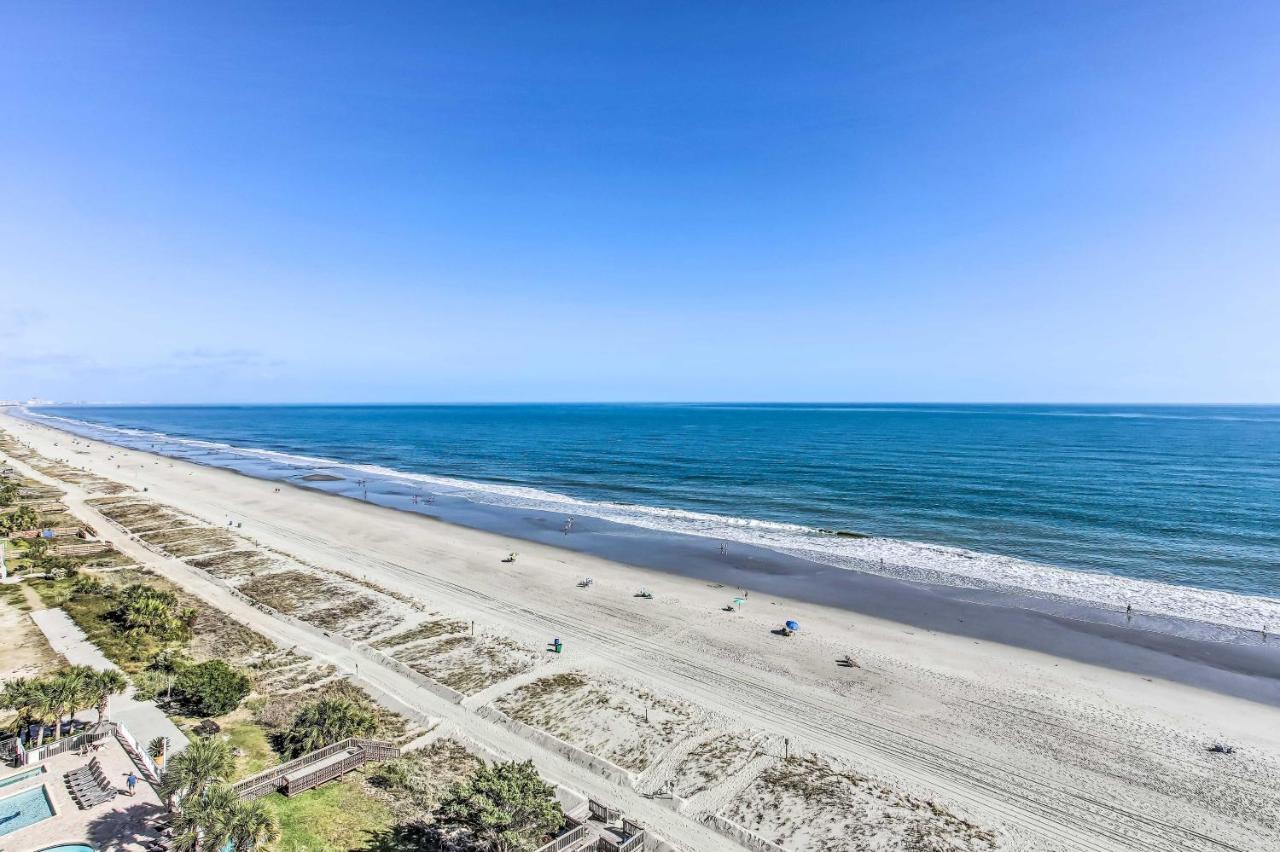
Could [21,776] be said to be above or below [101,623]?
above

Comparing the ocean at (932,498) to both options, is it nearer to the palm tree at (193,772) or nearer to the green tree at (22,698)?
the green tree at (22,698)

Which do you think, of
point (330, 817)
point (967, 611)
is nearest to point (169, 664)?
point (330, 817)

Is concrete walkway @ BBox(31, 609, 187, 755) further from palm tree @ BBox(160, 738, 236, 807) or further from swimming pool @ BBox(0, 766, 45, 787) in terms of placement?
palm tree @ BBox(160, 738, 236, 807)

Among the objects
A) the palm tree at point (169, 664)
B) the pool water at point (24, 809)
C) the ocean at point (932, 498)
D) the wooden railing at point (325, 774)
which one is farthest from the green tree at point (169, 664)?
the ocean at point (932, 498)

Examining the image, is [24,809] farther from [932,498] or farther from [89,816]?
[932,498]

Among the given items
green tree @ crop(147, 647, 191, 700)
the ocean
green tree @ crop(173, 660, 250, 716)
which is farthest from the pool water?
the ocean
